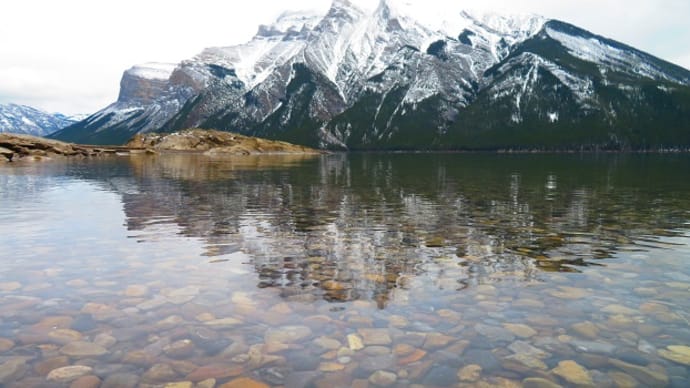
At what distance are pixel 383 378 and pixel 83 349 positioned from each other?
6788 millimetres

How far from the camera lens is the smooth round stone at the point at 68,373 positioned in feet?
29.0

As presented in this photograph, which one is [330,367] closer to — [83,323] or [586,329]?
[586,329]

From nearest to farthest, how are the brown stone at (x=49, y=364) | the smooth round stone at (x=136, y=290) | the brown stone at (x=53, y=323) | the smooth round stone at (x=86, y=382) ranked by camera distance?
the smooth round stone at (x=86, y=382), the brown stone at (x=49, y=364), the brown stone at (x=53, y=323), the smooth round stone at (x=136, y=290)

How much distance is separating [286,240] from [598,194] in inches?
1475

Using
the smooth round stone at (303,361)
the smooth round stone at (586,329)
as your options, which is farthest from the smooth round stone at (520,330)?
the smooth round stone at (303,361)

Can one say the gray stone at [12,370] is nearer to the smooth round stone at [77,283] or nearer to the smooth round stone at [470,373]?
the smooth round stone at [77,283]

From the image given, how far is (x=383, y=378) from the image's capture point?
9.07m

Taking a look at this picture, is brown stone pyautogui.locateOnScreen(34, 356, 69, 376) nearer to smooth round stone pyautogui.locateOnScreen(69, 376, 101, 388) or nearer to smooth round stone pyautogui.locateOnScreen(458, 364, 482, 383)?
smooth round stone pyautogui.locateOnScreen(69, 376, 101, 388)

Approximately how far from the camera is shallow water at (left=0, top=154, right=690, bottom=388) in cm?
944

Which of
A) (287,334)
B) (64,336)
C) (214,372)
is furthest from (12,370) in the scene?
(287,334)

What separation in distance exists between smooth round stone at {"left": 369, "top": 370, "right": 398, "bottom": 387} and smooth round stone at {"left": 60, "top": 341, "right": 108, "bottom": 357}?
6.00 m

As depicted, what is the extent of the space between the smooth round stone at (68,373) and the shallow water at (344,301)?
4 cm

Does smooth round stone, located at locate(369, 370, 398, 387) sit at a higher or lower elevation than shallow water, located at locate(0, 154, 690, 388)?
lower

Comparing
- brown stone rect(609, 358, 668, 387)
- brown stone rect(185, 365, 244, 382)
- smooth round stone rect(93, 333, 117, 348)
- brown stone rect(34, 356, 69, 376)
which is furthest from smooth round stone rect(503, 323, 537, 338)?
brown stone rect(34, 356, 69, 376)
